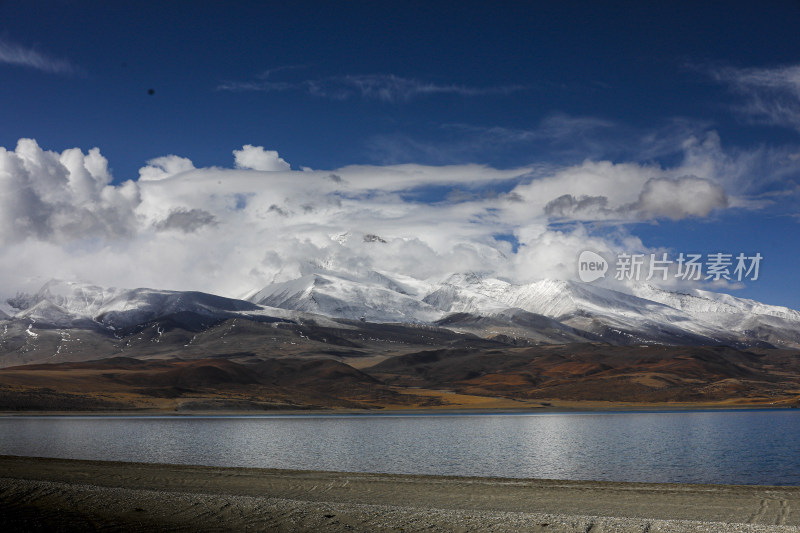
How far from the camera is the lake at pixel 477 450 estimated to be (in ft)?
186

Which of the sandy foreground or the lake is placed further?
the lake

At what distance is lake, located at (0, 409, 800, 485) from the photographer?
186ft

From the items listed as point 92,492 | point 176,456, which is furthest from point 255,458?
point 92,492

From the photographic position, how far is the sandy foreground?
1313 inches

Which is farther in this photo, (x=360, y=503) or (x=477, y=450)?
(x=477, y=450)

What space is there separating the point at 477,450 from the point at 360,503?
3425cm

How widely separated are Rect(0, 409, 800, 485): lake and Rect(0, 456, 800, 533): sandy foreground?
24.2ft

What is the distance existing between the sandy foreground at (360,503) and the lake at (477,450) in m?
7.37

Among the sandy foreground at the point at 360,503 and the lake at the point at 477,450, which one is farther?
the lake at the point at 477,450

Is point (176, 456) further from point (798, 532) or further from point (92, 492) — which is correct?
point (798, 532)

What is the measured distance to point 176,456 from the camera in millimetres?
69438

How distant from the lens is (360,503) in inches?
1604

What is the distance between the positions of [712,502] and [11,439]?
7979cm

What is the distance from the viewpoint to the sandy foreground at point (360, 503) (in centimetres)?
3334
